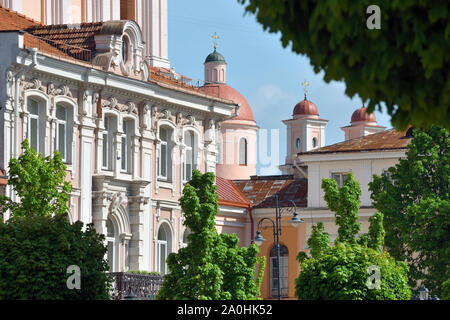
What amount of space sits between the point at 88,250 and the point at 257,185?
140ft

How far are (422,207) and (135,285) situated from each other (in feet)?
49.5

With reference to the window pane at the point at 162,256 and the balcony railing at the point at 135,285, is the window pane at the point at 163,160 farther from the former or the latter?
the balcony railing at the point at 135,285

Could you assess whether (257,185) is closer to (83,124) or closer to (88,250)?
(83,124)

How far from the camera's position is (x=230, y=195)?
212 feet

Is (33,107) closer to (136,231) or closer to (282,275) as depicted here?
(136,231)

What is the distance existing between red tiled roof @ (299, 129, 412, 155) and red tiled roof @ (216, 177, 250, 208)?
4.31m

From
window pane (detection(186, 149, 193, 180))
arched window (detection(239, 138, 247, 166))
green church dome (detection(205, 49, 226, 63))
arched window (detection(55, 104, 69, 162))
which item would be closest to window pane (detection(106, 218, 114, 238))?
arched window (detection(55, 104, 69, 162))

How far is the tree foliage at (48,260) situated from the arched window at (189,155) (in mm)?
22494

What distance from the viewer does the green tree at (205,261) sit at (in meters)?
28.9

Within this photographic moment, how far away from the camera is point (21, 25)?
46469 mm

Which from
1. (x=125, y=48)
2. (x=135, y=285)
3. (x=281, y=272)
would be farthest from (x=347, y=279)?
(x=281, y=272)

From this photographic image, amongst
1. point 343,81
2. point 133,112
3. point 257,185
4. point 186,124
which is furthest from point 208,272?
point 257,185

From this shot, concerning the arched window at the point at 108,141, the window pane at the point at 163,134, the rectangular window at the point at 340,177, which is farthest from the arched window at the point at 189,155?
the rectangular window at the point at 340,177

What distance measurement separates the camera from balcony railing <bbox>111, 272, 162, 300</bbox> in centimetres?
4031
